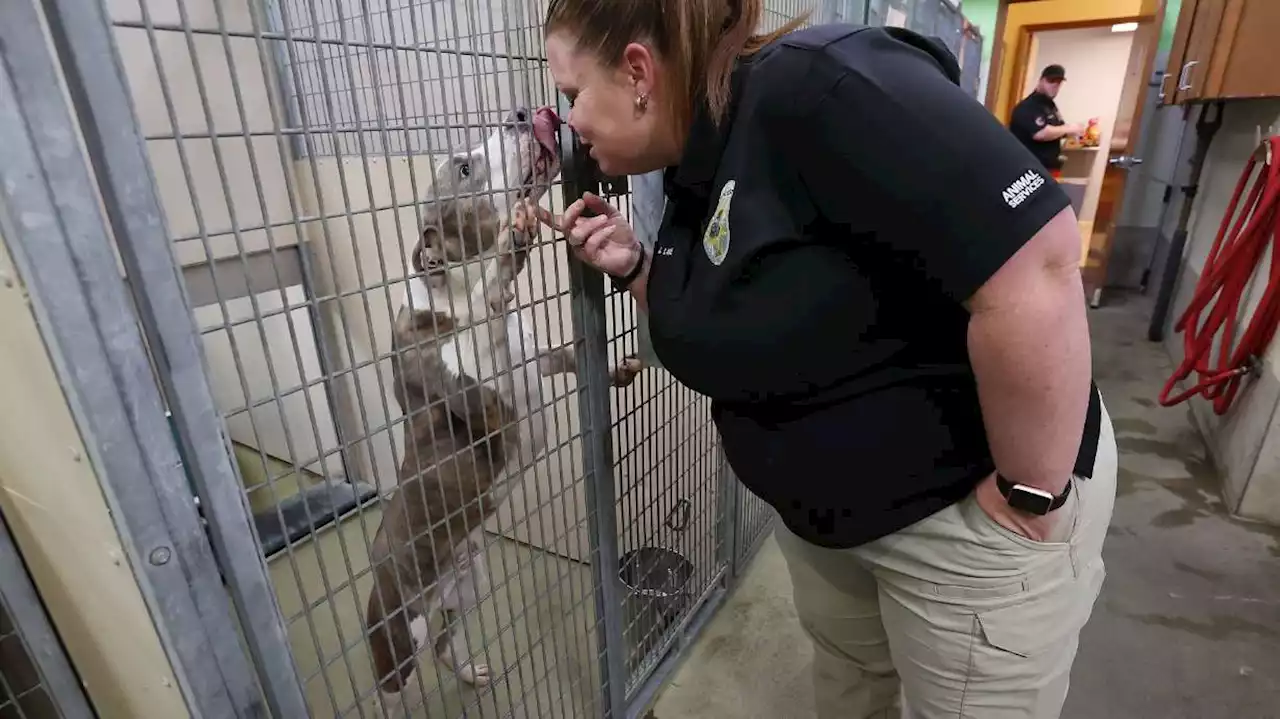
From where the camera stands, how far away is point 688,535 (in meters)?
1.79

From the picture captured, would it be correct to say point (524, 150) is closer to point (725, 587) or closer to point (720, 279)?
point (720, 279)

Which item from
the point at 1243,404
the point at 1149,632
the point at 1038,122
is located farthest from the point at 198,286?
the point at 1038,122

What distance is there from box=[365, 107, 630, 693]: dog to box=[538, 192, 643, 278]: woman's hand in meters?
0.05

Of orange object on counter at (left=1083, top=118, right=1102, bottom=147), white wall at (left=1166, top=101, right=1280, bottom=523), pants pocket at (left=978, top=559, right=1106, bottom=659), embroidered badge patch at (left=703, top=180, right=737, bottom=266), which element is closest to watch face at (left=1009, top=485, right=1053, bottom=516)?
pants pocket at (left=978, top=559, right=1106, bottom=659)

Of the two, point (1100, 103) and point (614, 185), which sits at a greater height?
point (1100, 103)

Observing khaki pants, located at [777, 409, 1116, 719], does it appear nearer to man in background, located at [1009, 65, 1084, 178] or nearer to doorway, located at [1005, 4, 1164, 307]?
doorway, located at [1005, 4, 1164, 307]

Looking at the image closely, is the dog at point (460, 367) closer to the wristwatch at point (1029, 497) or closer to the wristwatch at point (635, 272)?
the wristwatch at point (635, 272)

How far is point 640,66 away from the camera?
0.74 metres

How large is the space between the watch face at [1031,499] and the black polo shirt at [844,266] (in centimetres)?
5

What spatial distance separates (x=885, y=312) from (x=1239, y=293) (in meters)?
2.63

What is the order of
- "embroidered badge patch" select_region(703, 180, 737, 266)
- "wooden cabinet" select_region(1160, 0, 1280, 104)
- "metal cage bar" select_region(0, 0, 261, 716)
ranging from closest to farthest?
"metal cage bar" select_region(0, 0, 261, 716) < "embroidered badge patch" select_region(703, 180, 737, 266) < "wooden cabinet" select_region(1160, 0, 1280, 104)

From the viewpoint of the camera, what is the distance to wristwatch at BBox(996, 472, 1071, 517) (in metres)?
0.71

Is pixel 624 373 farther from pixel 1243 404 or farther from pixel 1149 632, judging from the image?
pixel 1243 404

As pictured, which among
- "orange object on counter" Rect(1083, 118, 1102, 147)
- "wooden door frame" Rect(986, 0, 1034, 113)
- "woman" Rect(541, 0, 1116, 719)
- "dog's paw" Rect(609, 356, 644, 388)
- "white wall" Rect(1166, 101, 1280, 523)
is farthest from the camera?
"orange object on counter" Rect(1083, 118, 1102, 147)
